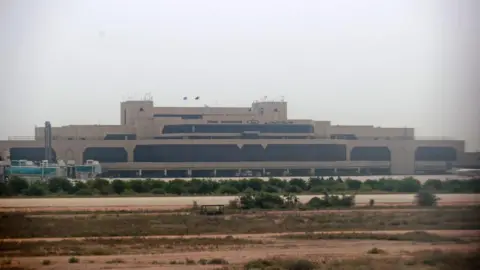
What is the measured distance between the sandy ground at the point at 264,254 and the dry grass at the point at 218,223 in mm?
3634

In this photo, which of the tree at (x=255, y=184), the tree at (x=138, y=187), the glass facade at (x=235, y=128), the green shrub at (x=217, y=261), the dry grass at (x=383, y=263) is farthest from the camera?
the glass facade at (x=235, y=128)

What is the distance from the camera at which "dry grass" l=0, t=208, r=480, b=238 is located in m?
35.7

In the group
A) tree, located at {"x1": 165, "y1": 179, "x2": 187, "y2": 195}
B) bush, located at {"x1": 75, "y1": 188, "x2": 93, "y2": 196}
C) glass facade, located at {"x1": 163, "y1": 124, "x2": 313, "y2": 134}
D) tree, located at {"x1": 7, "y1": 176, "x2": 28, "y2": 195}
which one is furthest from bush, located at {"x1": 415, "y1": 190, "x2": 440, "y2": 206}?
glass facade, located at {"x1": 163, "y1": 124, "x2": 313, "y2": 134}

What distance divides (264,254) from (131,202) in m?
27.0

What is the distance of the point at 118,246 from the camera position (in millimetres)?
31203

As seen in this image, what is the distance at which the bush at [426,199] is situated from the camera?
1845 inches

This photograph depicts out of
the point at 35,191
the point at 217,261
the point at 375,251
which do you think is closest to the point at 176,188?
the point at 35,191

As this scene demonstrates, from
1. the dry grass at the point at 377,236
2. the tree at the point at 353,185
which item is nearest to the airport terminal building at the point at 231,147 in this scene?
the tree at the point at 353,185

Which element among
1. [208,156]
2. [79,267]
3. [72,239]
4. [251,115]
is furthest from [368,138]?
[79,267]

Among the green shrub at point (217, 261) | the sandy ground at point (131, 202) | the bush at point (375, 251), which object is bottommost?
the green shrub at point (217, 261)

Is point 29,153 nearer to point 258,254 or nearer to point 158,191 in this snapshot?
point 158,191

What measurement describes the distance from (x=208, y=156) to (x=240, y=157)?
4060 mm

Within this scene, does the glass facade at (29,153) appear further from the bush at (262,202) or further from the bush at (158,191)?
the bush at (262,202)

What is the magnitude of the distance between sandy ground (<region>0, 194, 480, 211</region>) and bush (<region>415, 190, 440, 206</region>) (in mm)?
481
